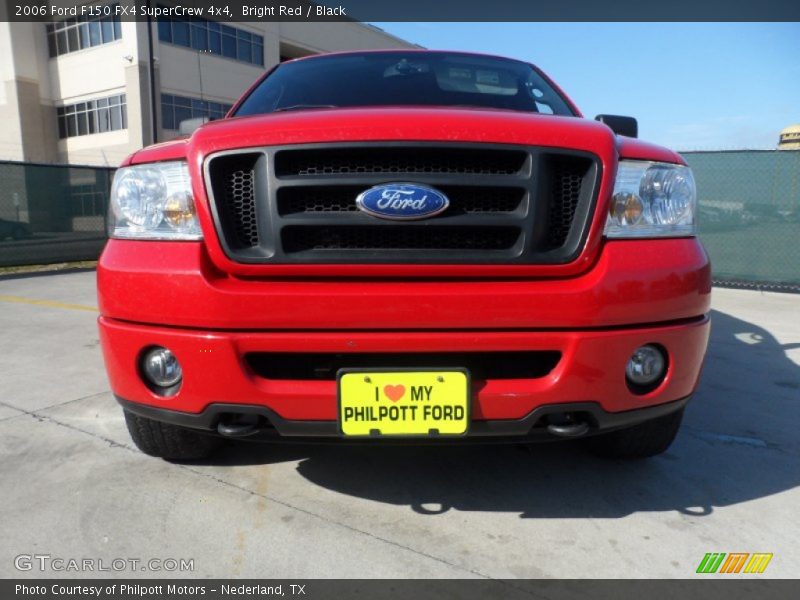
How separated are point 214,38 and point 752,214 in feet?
90.1

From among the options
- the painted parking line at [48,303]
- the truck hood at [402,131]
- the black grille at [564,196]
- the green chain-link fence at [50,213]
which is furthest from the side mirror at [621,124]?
the green chain-link fence at [50,213]

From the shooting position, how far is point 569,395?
1770 millimetres

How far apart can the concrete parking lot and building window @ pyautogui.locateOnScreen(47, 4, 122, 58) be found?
28.9 meters

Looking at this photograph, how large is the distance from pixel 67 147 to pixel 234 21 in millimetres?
10760

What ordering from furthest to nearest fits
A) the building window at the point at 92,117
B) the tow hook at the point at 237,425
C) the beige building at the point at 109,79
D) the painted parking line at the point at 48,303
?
the building window at the point at 92,117
the beige building at the point at 109,79
the painted parking line at the point at 48,303
the tow hook at the point at 237,425

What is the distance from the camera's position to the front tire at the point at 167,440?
2.24 m

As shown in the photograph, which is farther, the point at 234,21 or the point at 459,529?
the point at 234,21

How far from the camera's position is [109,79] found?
88.1ft

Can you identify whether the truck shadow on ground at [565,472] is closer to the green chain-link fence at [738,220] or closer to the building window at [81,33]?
the green chain-link fence at [738,220]

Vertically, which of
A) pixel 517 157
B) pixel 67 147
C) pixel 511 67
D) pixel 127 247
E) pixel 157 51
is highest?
pixel 157 51

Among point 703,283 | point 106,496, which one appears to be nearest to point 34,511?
point 106,496

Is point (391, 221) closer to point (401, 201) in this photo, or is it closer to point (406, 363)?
point (401, 201)

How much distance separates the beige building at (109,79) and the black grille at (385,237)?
2647cm
